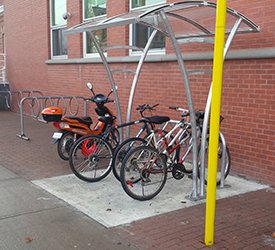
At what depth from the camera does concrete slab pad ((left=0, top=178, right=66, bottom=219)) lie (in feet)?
15.3

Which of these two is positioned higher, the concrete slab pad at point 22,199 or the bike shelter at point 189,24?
the bike shelter at point 189,24

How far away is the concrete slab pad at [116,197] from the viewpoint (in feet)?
14.6

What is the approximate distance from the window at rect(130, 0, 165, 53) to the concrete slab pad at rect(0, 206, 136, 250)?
4.10 metres

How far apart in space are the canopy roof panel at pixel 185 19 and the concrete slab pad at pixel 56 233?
7.36 feet

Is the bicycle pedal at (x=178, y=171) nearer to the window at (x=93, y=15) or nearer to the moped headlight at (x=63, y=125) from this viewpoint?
the moped headlight at (x=63, y=125)

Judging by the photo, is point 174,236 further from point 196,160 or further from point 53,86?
point 53,86

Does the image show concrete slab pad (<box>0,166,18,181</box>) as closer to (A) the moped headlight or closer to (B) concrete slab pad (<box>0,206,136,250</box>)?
(A) the moped headlight

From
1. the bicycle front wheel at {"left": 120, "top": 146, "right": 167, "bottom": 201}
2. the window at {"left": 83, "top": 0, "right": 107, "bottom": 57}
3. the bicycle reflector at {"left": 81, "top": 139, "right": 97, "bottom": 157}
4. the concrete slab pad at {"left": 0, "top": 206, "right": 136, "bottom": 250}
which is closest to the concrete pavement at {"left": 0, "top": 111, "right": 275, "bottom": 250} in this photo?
the concrete slab pad at {"left": 0, "top": 206, "right": 136, "bottom": 250}

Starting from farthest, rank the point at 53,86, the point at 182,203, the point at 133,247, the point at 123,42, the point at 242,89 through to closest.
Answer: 1. the point at 53,86
2. the point at 123,42
3. the point at 242,89
4. the point at 182,203
5. the point at 133,247

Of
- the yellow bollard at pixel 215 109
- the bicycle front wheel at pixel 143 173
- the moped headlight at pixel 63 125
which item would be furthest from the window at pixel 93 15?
the yellow bollard at pixel 215 109

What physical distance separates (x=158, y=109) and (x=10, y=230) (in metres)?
3.99

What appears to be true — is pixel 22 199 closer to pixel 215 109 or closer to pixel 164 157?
pixel 164 157

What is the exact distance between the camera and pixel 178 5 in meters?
4.30

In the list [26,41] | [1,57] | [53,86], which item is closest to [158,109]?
[53,86]
